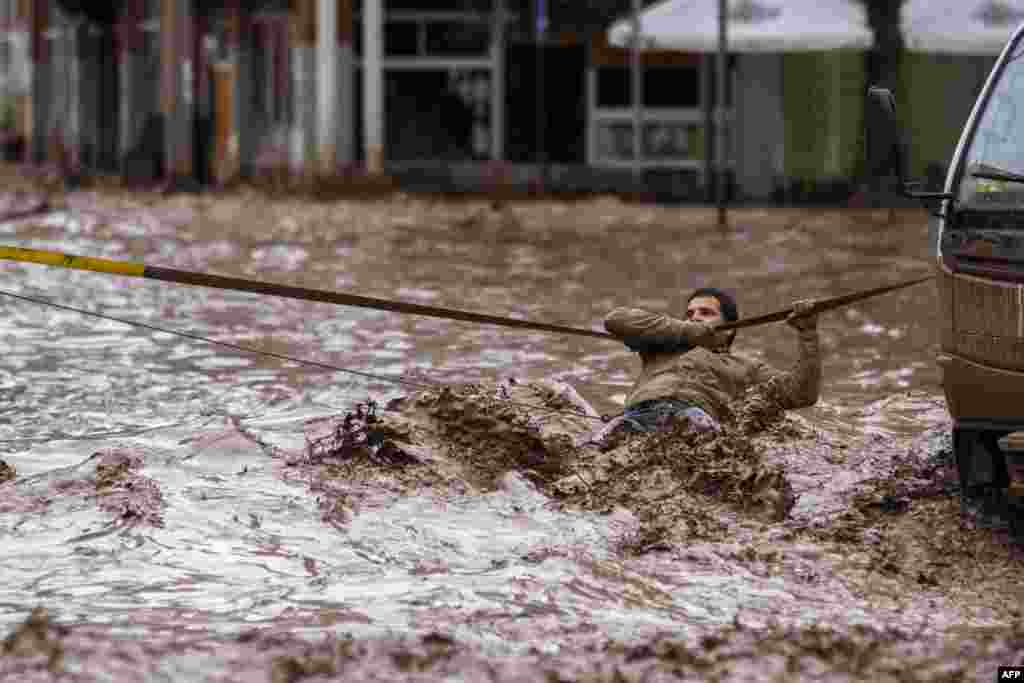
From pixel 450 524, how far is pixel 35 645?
2.72m

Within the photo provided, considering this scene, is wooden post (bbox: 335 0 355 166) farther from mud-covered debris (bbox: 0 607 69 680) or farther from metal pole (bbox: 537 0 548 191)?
mud-covered debris (bbox: 0 607 69 680)

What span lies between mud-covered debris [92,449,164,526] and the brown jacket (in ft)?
7.30

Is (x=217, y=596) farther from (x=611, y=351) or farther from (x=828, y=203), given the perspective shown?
(x=828, y=203)

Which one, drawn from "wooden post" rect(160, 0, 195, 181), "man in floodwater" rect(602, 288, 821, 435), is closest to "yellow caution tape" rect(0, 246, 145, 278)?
"man in floodwater" rect(602, 288, 821, 435)

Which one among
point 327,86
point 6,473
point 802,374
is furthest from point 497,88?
point 6,473

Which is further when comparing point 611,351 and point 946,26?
point 946,26

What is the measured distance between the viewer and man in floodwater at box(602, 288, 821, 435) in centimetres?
→ 1010

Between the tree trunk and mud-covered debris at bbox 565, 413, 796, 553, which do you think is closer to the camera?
mud-covered debris at bbox 565, 413, 796, 553

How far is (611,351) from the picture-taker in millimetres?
15227

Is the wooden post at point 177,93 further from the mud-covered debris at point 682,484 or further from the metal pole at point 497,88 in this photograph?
the mud-covered debris at point 682,484

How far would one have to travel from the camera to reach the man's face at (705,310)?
10.8 m

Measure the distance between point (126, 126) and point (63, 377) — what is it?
114ft

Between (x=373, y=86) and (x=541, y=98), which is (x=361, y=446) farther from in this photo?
(x=541, y=98)

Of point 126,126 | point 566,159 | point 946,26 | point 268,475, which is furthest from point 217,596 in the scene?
point 126,126
